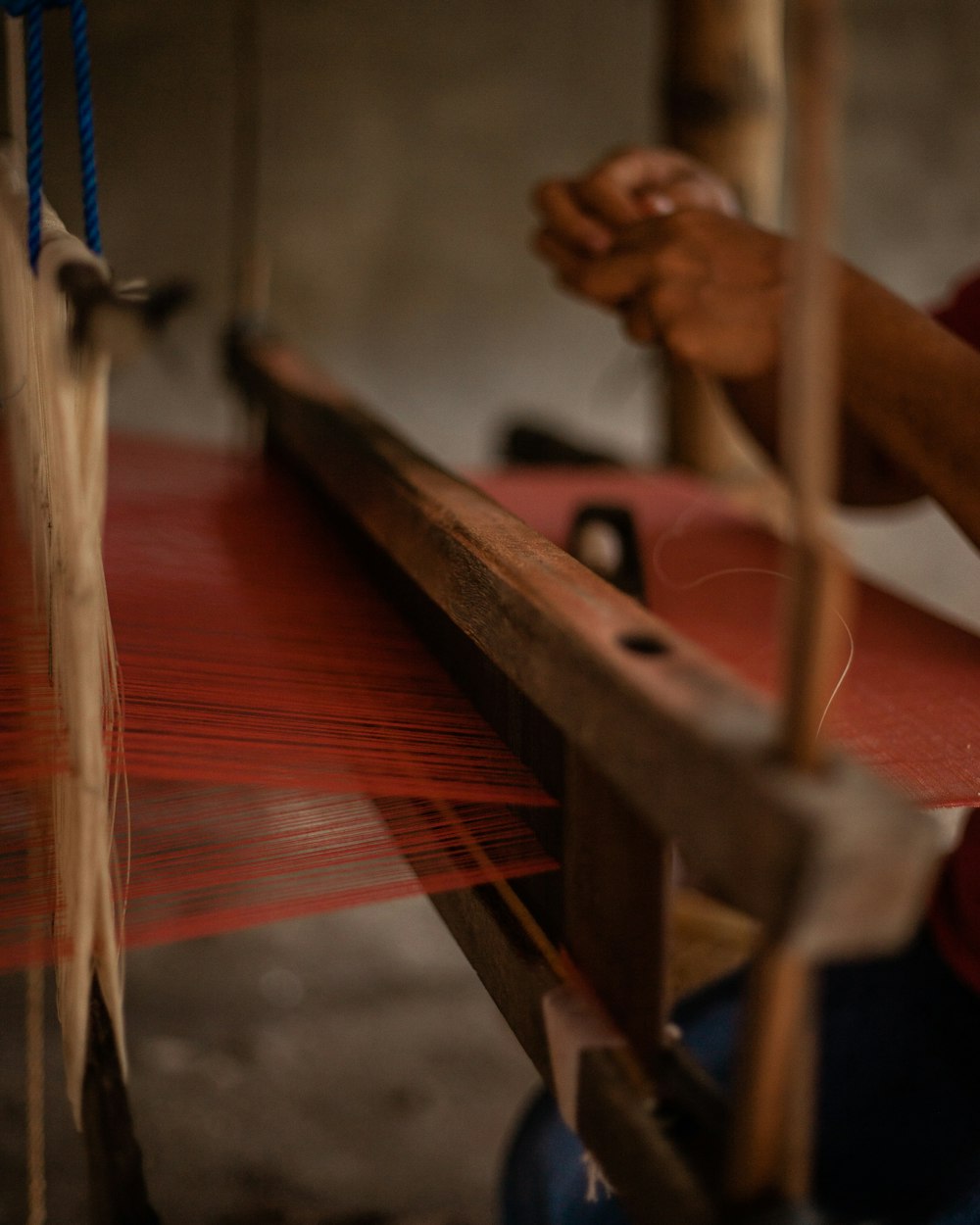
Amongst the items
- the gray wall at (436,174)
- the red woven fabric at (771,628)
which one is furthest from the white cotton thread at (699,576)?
the gray wall at (436,174)

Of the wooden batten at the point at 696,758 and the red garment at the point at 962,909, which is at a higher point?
the wooden batten at the point at 696,758

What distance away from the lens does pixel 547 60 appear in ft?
13.5

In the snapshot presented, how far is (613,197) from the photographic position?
54.5 inches

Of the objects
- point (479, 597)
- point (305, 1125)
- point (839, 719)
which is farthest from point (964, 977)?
point (305, 1125)

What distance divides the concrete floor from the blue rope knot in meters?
1.70

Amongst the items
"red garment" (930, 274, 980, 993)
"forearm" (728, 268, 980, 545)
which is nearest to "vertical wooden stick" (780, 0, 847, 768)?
"forearm" (728, 268, 980, 545)

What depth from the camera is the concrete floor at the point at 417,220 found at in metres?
2.25

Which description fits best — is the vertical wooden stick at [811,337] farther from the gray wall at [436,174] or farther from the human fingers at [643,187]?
the gray wall at [436,174]

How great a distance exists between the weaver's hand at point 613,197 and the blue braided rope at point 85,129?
727mm

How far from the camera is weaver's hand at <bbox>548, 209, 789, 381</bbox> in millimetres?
1156

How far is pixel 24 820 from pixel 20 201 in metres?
0.47

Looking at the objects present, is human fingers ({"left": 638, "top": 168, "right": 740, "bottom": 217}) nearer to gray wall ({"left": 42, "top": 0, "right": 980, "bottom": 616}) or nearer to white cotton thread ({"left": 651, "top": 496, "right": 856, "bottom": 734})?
white cotton thread ({"left": 651, "top": 496, "right": 856, "bottom": 734})

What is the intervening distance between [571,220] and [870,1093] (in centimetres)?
108

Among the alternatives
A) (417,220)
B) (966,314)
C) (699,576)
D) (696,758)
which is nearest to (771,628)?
(699,576)
